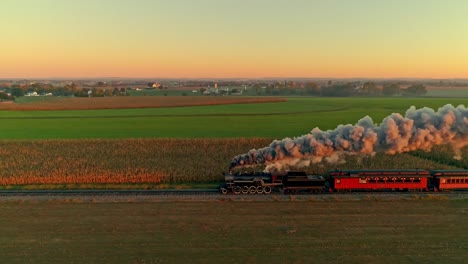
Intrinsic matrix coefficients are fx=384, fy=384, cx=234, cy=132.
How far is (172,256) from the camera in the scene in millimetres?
24062

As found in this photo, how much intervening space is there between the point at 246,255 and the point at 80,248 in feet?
36.0

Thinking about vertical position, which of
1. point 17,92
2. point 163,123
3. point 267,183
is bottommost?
point 267,183

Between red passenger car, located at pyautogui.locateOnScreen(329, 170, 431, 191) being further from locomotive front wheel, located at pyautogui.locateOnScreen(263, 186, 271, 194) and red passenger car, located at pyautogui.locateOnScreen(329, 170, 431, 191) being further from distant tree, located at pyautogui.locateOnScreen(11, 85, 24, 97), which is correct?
distant tree, located at pyautogui.locateOnScreen(11, 85, 24, 97)

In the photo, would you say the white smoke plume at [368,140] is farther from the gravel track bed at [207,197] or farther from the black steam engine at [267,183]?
the gravel track bed at [207,197]

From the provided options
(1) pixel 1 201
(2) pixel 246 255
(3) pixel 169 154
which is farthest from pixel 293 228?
(3) pixel 169 154

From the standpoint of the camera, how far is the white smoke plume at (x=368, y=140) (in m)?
39.1

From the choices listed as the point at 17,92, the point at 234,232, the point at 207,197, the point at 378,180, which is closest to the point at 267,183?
the point at 207,197

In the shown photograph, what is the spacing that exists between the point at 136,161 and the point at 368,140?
31202mm

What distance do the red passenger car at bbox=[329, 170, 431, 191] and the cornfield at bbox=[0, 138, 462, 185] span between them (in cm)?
863

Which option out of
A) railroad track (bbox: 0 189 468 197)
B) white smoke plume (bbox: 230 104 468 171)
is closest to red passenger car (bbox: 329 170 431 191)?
railroad track (bbox: 0 189 468 197)

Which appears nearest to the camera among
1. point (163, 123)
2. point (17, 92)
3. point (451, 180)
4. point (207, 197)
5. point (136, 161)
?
point (207, 197)

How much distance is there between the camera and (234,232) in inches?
1115

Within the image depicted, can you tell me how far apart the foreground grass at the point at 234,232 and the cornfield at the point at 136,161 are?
A: 932 cm

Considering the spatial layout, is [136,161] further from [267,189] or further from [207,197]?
[267,189]
